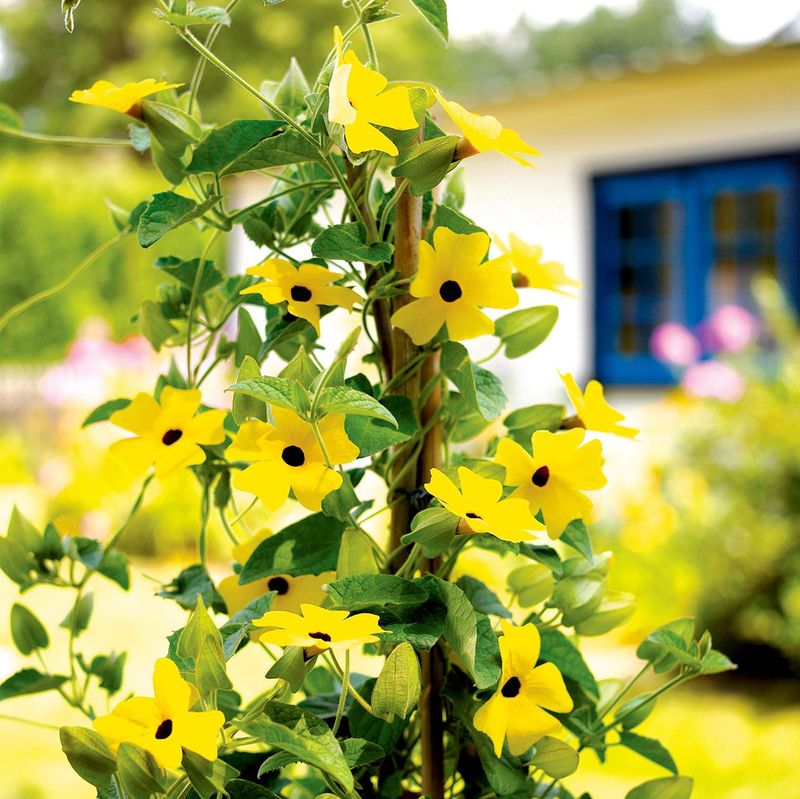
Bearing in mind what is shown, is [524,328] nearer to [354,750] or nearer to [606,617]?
[606,617]

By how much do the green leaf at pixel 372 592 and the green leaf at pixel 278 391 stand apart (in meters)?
0.11

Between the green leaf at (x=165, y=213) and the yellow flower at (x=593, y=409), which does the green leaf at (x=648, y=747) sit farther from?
the green leaf at (x=165, y=213)

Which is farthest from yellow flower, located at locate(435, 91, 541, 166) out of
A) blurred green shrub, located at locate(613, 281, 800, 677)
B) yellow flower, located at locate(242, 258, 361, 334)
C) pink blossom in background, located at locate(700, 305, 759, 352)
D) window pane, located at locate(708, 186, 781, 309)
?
window pane, located at locate(708, 186, 781, 309)

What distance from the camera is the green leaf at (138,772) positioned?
1.65 feet

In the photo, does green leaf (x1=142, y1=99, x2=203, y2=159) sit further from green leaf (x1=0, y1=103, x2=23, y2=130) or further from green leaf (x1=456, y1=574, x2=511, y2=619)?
green leaf (x1=456, y1=574, x2=511, y2=619)

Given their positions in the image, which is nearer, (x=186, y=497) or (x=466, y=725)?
(x=466, y=725)

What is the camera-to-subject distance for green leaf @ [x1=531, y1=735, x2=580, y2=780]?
0.64 meters

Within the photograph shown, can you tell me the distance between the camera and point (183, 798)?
23.6 inches

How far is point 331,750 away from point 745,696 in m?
3.42

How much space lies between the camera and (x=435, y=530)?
0.58m

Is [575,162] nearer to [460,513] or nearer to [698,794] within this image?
[698,794]

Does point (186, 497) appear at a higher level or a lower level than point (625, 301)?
lower

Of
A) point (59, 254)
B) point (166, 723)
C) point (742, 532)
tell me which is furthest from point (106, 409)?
point (59, 254)

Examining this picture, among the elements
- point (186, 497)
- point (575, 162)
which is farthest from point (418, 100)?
point (575, 162)
